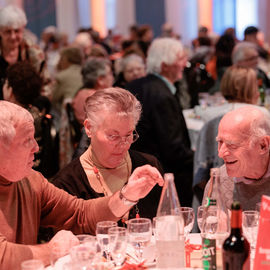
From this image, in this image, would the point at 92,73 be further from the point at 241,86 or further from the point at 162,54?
the point at 241,86

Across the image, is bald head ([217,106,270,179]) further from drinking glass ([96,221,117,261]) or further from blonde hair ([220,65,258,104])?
blonde hair ([220,65,258,104])

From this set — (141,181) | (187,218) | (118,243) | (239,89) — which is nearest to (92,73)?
(239,89)

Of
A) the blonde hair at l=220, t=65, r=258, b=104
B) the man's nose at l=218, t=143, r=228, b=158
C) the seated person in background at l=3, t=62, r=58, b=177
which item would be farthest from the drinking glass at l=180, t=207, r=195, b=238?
the blonde hair at l=220, t=65, r=258, b=104

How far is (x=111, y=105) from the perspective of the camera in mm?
2844

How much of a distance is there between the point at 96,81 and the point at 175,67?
89 centimetres

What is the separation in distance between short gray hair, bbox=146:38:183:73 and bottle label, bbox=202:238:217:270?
11.1 feet

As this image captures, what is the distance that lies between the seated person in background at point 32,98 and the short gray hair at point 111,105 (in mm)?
1466

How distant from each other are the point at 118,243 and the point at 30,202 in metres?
0.62

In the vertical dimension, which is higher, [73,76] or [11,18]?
[11,18]

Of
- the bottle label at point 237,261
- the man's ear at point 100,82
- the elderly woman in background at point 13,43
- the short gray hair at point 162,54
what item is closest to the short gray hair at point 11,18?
the elderly woman in background at point 13,43

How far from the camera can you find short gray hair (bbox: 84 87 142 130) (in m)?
2.84

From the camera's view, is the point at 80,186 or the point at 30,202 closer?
the point at 30,202

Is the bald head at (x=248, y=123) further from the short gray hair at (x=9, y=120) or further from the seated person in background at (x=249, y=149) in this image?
the short gray hair at (x=9, y=120)

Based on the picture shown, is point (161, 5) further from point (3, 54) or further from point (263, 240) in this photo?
point (263, 240)
